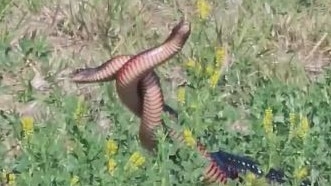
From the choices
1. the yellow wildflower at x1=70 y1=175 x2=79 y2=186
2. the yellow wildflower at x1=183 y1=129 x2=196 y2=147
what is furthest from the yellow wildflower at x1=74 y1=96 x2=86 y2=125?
the yellow wildflower at x1=183 y1=129 x2=196 y2=147

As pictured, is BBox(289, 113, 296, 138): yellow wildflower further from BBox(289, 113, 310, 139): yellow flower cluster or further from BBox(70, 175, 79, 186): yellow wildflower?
BBox(70, 175, 79, 186): yellow wildflower

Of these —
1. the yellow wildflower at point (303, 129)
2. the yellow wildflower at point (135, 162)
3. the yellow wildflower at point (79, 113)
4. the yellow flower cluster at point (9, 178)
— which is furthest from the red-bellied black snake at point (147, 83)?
the yellow flower cluster at point (9, 178)

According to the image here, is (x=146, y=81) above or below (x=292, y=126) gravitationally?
above

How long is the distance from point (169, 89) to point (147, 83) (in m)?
1.51

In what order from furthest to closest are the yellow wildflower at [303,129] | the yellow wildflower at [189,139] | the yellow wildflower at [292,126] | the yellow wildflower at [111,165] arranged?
1. the yellow wildflower at [292,126]
2. the yellow wildflower at [303,129]
3. the yellow wildflower at [189,139]
4. the yellow wildflower at [111,165]

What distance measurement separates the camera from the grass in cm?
453

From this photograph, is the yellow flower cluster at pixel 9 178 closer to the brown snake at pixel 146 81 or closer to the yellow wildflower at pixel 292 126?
the brown snake at pixel 146 81

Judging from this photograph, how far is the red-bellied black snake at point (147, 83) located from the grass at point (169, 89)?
0.27ft

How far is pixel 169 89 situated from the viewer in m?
6.05

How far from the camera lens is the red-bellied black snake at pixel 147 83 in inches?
176

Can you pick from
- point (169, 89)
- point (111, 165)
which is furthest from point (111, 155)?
point (169, 89)

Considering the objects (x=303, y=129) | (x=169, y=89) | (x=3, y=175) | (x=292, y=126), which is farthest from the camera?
(x=169, y=89)

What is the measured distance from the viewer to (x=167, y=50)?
4.47m

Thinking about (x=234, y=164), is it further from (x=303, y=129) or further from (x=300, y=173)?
(x=300, y=173)
